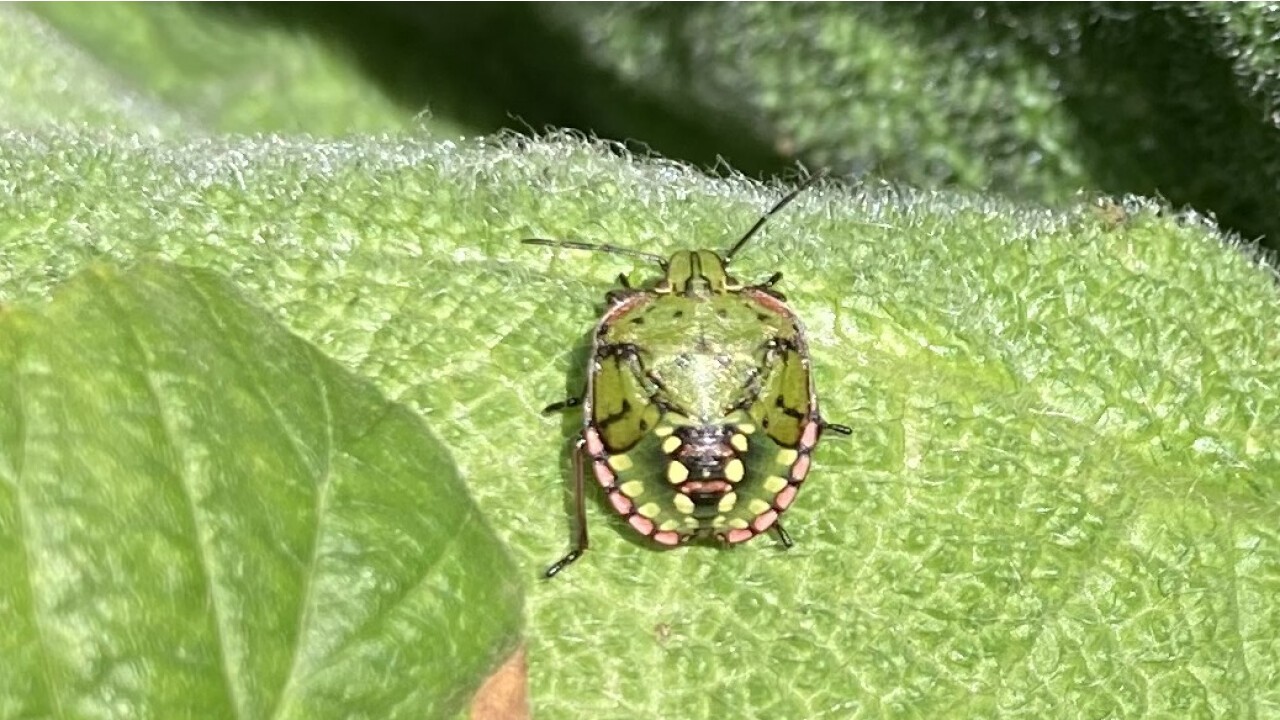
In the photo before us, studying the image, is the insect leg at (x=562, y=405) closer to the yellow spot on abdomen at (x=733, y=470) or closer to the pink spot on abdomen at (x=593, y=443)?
the pink spot on abdomen at (x=593, y=443)

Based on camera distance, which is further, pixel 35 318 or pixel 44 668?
pixel 35 318

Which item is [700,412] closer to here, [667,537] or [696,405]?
[696,405]

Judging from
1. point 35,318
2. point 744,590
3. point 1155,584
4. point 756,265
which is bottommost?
point 1155,584

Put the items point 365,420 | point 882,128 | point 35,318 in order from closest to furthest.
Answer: point 35,318 < point 365,420 < point 882,128

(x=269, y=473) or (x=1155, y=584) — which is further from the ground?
(x=269, y=473)

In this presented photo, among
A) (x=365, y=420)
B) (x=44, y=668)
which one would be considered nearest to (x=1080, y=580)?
(x=365, y=420)

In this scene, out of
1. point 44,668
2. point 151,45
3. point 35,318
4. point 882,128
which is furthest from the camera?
point 151,45

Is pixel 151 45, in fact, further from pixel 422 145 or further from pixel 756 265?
pixel 756 265
